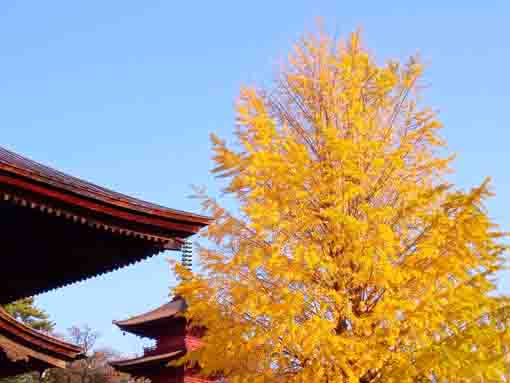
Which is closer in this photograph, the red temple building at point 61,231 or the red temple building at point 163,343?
the red temple building at point 61,231

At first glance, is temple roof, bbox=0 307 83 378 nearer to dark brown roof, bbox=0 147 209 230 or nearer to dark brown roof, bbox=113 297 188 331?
dark brown roof, bbox=0 147 209 230

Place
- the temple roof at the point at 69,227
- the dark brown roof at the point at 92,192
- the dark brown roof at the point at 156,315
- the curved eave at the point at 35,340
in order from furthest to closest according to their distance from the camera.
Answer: the dark brown roof at the point at 156,315 → the curved eave at the point at 35,340 → the temple roof at the point at 69,227 → the dark brown roof at the point at 92,192

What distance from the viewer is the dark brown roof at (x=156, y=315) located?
70.9 feet

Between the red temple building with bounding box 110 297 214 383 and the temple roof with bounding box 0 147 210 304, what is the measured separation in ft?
50.0

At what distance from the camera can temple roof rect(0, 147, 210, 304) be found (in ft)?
13.6

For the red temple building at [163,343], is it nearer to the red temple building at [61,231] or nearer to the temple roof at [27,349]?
the temple roof at [27,349]

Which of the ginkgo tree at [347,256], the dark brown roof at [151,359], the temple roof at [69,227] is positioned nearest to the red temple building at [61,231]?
the temple roof at [69,227]

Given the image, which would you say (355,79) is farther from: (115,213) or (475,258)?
(115,213)

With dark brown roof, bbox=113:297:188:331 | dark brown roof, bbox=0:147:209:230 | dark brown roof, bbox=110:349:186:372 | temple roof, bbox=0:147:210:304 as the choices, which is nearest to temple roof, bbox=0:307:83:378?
temple roof, bbox=0:147:210:304

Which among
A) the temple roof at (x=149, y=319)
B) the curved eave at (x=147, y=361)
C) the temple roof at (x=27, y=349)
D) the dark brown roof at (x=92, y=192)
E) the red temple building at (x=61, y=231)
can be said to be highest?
the temple roof at (x=149, y=319)

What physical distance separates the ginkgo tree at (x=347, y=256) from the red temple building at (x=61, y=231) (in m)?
2.39

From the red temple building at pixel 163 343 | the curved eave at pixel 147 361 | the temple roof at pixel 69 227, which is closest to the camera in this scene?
the temple roof at pixel 69 227

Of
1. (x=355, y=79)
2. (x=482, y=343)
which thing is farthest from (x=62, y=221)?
(x=355, y=79)

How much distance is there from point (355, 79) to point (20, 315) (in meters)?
36.6
